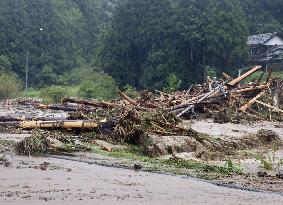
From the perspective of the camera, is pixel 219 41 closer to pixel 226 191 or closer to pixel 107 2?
pixel 226 191

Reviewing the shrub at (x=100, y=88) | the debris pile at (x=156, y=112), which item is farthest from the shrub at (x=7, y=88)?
the debris pile at (x=156, y=112)

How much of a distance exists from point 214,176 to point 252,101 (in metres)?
11.8

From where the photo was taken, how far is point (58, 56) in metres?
75.4

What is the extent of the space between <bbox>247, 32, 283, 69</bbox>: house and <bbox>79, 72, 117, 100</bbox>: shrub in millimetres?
14152

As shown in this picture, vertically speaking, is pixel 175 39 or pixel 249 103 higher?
pixel 175 39

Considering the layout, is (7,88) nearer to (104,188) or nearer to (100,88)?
(100,88)

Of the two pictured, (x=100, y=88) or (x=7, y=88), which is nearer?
(x=100, y=88)

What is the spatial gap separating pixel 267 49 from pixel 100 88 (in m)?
17.9

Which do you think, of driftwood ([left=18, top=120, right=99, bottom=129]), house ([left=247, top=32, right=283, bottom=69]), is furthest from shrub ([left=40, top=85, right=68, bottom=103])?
driftwood ([left=18, top=120, right=99, bottom=129])

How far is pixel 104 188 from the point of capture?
26.0ft

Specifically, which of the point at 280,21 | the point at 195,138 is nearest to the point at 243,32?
the point at 280,21

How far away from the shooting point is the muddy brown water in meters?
7.12

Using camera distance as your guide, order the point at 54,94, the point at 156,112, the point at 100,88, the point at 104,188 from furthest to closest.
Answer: the point at 54,94 < the point at 100,88 < the point at 156,112 < the point at 104,188

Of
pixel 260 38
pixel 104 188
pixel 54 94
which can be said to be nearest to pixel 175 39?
pixel 260 38
